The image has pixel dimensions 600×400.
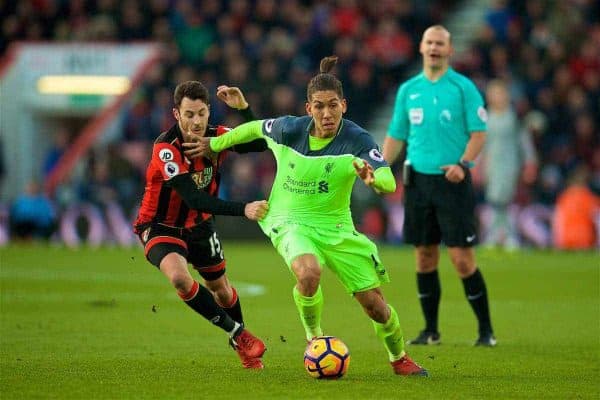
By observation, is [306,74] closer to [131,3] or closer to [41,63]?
[131,3]

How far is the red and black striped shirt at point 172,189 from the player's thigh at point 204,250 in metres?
0.08

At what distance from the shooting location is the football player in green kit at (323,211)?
7613 millimetres

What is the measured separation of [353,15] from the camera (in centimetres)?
2484

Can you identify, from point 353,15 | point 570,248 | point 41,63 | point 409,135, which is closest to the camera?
point 409,135

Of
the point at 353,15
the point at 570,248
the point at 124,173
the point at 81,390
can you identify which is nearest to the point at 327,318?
the point at 81,390

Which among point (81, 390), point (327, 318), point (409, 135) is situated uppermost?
point (409, 135)

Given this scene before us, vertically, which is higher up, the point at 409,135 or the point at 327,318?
the point at 409,135

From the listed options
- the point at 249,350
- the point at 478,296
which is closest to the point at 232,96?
the point at 249,350

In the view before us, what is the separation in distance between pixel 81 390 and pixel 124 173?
1631 centimetres

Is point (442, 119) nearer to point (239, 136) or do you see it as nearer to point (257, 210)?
point (239, 136)

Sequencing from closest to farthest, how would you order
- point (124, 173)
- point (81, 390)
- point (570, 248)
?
point (81, 390), point (570, 248), point (124, 173)

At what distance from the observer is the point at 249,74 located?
23625 mm

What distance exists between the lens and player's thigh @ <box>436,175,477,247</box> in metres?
9.70

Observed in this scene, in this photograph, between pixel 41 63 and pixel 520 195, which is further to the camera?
pixel 41 63
